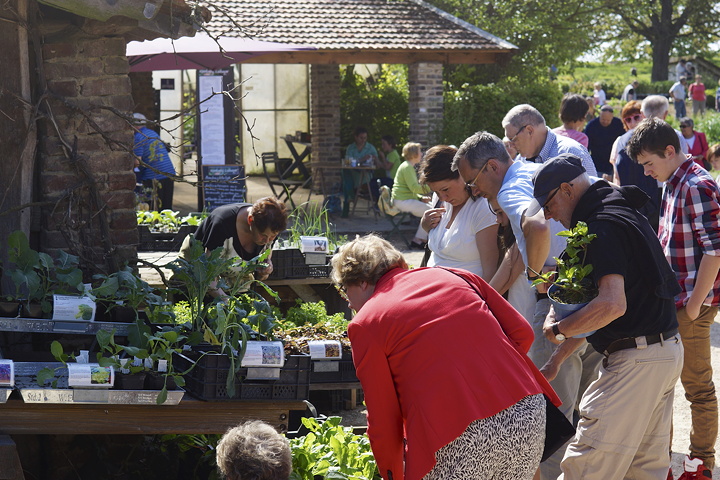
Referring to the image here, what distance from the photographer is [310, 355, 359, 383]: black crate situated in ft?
Result: 16.3

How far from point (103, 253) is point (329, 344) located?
48.3 inches

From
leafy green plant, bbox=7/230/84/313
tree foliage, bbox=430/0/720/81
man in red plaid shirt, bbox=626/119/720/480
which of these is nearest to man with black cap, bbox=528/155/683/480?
man in red plaid shirt, bbox=626/119/720/480

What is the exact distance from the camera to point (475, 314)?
295 cm

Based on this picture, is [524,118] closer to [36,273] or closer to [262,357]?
[262,357]

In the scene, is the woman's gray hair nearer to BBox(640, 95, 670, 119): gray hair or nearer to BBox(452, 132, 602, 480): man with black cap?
BBox(452, 132, 602, 480): man with black cap

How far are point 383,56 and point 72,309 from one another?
12.7m

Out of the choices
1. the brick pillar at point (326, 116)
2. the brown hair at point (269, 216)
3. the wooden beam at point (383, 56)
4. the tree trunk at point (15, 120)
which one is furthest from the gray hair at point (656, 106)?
the brick pillar at point (326, 116)

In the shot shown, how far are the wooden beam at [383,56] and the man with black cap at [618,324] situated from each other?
11.6 meters

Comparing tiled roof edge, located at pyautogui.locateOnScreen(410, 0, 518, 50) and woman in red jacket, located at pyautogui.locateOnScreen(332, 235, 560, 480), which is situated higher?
tiled roof edge, located at pyautogui.locateOnScreen(410, 0, 518, 50)

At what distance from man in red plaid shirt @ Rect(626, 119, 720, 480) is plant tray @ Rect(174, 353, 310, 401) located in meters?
2.04

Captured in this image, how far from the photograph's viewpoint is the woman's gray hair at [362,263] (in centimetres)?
301

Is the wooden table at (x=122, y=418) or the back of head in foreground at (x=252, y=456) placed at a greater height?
the back of head in foreground at (x=252, y=456)

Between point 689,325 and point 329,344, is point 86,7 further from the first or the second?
point 689,325

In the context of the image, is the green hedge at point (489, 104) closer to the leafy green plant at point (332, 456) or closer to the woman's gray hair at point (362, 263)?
the leafy green plant at point (332, 456)
